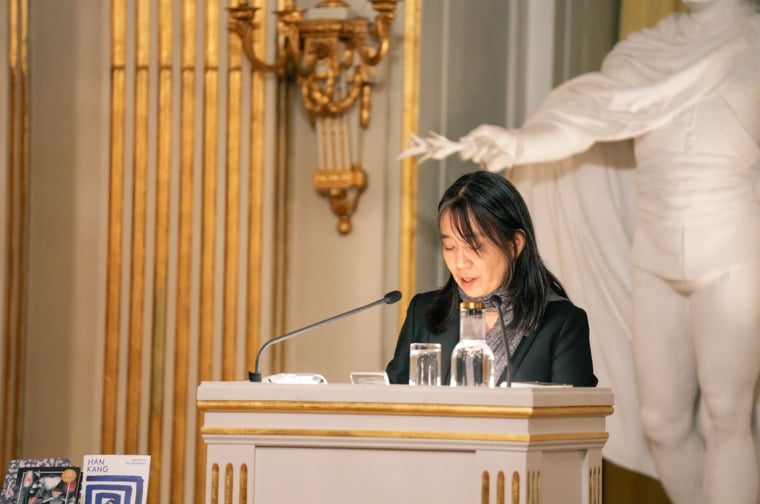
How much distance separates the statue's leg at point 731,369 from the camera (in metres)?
4.51

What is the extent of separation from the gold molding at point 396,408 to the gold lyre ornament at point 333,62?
2838mm

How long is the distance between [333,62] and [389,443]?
9.76ft

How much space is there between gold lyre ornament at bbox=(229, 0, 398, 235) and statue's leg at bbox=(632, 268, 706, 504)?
1129 millimetres

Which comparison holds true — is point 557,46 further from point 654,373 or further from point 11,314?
point 11,314

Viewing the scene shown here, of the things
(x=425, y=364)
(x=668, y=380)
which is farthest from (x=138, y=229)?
(x=425, y=364)

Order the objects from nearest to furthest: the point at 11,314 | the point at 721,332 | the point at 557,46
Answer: the point at 721,332
the point at 11,314
the point at 557,46

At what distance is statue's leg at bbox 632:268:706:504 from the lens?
4.66 m

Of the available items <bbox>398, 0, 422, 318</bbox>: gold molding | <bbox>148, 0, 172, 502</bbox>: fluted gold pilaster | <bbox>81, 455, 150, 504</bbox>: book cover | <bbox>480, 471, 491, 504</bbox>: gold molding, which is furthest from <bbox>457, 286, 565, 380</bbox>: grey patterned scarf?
<bbox>148, 0, 172, 502</bbox>: fluted gold pilaster

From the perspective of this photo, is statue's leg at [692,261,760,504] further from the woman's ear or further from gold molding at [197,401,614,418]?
gold molding at [197,401,614,418]

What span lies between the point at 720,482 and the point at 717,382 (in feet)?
1.07

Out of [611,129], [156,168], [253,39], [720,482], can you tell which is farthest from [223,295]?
[720,482]

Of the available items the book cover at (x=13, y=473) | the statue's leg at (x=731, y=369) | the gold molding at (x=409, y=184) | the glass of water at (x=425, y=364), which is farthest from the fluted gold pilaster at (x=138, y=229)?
the glass of water at (x=425, y=364)

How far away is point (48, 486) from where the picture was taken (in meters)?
2.78

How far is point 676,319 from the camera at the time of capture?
15.3ft
